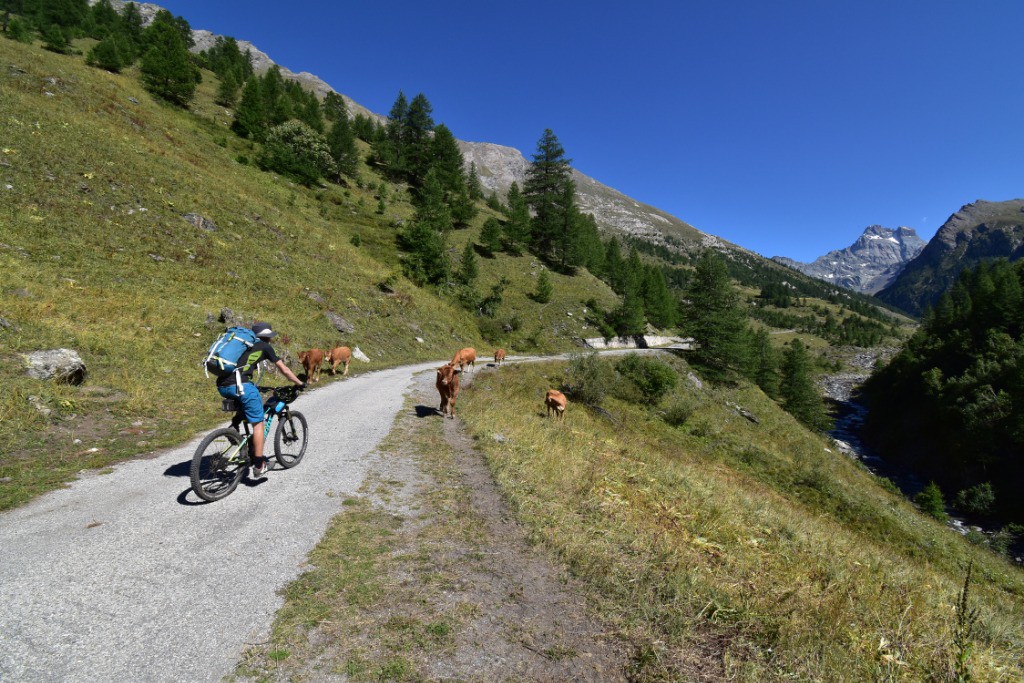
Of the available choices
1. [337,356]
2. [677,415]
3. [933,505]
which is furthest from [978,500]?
[337,356]

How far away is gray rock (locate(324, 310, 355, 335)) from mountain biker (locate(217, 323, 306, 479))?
59.3 ft

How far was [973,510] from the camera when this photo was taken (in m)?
34.6

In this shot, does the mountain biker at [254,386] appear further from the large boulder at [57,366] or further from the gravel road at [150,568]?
the large boulder at [57,366]

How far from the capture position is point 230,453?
20.6 ft

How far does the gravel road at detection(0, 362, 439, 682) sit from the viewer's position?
3074mm

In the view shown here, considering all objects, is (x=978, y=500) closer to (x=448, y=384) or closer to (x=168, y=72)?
(x=448, y=384)

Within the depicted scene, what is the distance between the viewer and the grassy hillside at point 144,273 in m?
9.04

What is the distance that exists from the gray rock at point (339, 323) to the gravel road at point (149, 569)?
17211 millimetres

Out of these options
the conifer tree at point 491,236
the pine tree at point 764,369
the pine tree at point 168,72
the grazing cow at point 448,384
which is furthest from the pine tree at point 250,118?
the pine tree at point 764,369

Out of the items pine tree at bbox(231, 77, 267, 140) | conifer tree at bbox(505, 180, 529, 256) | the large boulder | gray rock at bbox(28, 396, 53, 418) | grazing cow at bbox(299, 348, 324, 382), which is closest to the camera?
gray rock at bbox(28, 396, 53, 418)

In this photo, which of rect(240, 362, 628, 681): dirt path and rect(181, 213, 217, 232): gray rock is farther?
rect(181, 213, 217, 232): gray rock

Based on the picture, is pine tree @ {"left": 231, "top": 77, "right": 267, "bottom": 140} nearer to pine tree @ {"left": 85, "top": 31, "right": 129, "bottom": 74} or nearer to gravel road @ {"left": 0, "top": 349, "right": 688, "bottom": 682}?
pine tree @ {"left": 85, "top": 31, "right": 129, "bottom": 74}

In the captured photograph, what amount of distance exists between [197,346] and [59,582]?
13.3 meters

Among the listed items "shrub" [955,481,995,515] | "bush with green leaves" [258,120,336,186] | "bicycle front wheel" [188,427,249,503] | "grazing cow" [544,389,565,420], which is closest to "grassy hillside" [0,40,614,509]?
"bicycle front wheel" [188,427,249,503]
